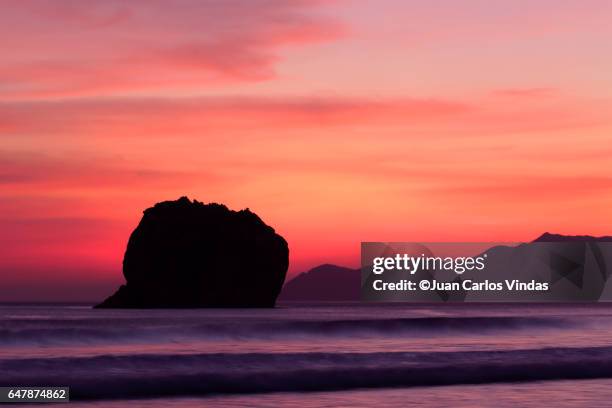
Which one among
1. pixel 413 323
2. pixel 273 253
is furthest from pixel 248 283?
pixel 413 323

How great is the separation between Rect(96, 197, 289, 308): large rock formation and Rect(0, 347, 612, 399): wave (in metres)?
157

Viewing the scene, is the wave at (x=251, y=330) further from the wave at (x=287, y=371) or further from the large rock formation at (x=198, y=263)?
the large rock formation at (x=198, y=263)

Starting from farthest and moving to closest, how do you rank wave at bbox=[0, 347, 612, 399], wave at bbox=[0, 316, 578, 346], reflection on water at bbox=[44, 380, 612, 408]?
Result: wave at bbox=[0, 316, 578, 346]
wave at bbox=[0, 347, 612, 399]
reflection on water at bbox=[44, 380, 612, 408]

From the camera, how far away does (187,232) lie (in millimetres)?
196875

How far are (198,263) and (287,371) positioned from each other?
167 meters

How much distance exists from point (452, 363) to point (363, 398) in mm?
9186

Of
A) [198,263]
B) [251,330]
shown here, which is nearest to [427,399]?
[251,330]

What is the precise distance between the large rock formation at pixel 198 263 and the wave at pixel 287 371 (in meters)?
157

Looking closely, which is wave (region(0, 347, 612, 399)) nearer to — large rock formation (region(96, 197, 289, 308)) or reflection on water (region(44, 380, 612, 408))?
reflection on water (region(44, 380, 612, 408))

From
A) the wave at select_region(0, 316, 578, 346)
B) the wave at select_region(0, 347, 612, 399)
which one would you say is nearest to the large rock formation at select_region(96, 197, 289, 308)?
the wave at select_region(0, 316, 578, 346)

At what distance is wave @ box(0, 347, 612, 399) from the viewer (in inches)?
1152

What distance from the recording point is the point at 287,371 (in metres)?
32.7

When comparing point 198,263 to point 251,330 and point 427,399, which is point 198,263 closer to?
point 251,330

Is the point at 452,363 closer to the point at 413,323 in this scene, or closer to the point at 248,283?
the point at 413,323
